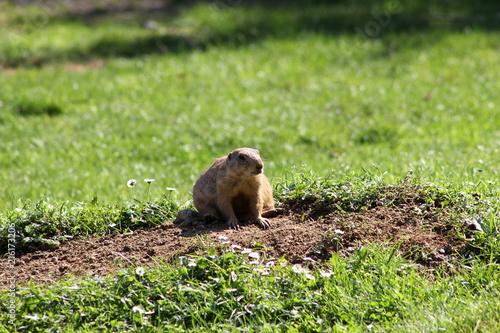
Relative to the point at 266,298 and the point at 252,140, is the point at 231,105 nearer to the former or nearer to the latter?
the point at 252,140

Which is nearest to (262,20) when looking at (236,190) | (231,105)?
(231,105)

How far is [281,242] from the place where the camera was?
4500 millimetres

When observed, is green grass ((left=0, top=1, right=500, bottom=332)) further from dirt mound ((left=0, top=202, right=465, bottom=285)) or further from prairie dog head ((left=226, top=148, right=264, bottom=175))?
prairie dog head ((left=226, top=148, right=264, bottom=175))

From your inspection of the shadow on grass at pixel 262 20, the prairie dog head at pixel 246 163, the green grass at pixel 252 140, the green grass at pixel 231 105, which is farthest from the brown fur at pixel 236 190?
the shadow on grass at pixel 262 20

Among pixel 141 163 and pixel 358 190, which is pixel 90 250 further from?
pixel 141 163

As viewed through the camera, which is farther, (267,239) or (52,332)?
(267,239)

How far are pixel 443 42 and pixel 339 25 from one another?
2032 mm

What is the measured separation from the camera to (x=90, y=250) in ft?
15.7

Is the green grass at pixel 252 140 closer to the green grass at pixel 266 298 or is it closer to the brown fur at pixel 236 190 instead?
the green grass at pixel 266 298

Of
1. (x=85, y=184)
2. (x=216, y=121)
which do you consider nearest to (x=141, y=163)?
(x=85, y=184)

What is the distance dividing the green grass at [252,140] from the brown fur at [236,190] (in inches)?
12.6

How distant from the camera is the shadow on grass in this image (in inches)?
475

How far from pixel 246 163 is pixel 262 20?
874cm

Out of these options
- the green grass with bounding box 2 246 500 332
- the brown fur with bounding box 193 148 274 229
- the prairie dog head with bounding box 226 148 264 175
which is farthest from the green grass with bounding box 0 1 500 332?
the prairie dog head with bounding box 226 148 264 175
